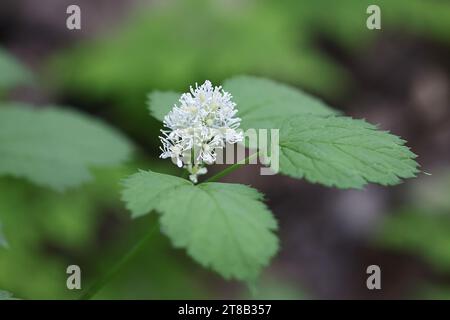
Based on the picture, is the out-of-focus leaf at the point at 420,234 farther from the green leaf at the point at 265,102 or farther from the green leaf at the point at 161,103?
the green leaf at the point at 161,103

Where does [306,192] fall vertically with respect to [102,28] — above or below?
below

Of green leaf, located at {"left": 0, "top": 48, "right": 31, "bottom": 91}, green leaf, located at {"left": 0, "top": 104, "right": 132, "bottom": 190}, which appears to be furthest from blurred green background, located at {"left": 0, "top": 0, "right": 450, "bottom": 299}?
green leaf, located at {"left": 0, "top": 104, "right": 132, "bottom": 190}

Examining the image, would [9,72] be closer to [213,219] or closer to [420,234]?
[213,219]

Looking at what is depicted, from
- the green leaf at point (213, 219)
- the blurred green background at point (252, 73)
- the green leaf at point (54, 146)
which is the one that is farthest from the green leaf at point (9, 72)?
the green leaf at point (213, 219)

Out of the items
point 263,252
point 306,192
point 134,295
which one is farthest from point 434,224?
point 263,252

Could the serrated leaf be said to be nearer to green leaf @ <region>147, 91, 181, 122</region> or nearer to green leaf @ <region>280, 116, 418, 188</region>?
green leaf @ <region>147, 91, 181, 122</region>
